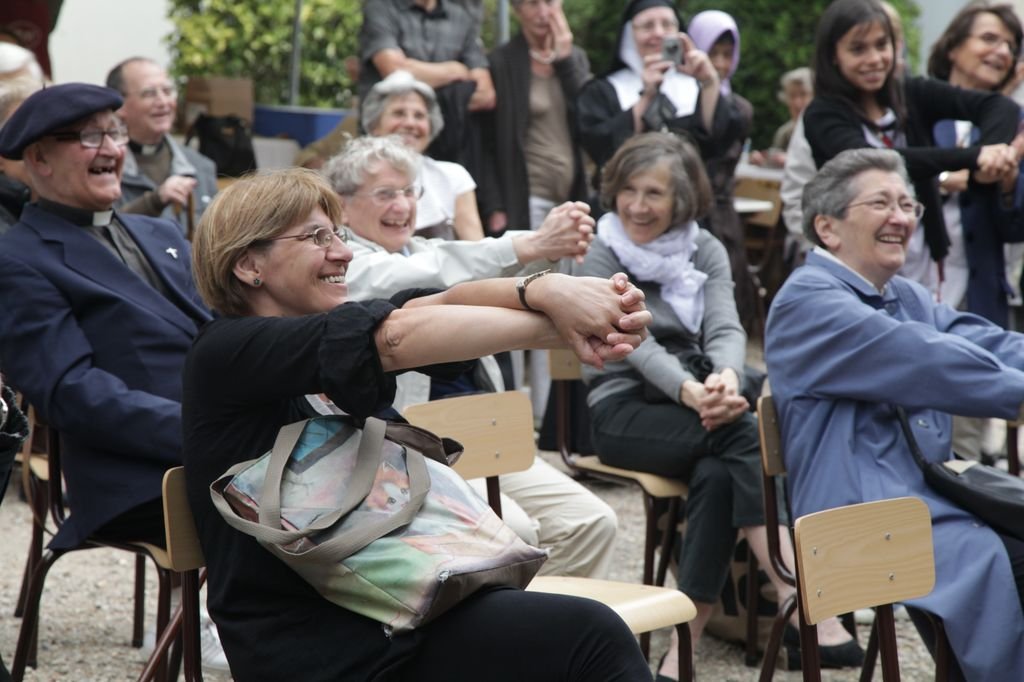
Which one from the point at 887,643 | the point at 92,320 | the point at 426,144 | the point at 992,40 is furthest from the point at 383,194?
the point at 992,40

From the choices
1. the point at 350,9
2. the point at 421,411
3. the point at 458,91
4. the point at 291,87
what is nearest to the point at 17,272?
the point at 421,411

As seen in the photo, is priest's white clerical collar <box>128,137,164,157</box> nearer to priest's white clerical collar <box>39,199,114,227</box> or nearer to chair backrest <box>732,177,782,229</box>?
priest's white clerical collar <box>39,199,114,227</box>

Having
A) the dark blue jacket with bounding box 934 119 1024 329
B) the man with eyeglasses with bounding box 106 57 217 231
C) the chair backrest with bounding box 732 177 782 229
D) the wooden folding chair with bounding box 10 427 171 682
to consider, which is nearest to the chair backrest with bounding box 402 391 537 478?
the wooden folding chair with bounding box 10 427 171 682

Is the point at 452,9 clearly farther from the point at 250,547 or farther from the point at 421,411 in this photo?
the point at 250,547

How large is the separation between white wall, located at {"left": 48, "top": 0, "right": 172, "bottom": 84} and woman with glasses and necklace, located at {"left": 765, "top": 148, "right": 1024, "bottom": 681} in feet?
28.5

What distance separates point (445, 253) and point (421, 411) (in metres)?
0.65

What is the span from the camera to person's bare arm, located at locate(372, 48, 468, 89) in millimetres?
6254

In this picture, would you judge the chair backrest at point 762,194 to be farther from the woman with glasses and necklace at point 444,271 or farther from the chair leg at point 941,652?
the chair leg at point 941,652

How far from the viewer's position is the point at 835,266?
12.8 feet

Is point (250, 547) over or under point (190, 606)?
over

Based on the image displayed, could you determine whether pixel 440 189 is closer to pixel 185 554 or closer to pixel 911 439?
pixel 911 439

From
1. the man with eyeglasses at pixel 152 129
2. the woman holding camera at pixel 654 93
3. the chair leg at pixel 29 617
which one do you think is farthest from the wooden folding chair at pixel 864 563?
the man with eyeglasses at pixel 152 129

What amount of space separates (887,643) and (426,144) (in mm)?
3040

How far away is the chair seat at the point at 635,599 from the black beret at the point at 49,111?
68.1 inches
